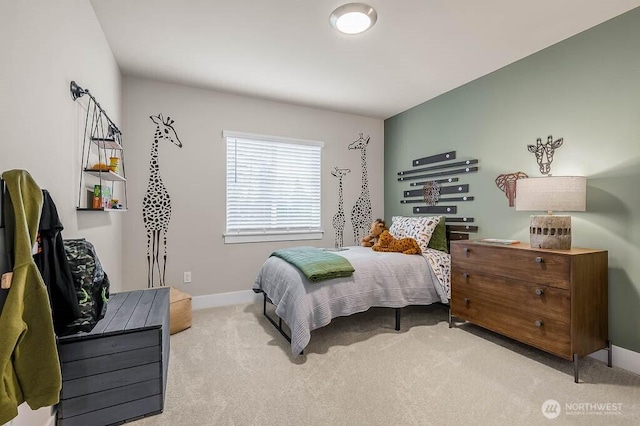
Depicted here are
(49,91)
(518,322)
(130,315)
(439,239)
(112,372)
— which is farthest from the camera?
(439,239)

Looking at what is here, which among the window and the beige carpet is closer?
the beige carpet

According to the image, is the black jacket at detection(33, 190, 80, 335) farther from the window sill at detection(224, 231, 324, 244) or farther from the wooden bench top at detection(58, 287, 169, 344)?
the window sill at detection(224, 231, 324, 244)

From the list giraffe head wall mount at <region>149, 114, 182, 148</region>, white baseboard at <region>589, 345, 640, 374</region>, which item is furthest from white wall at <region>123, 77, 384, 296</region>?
white baseboard at <region>589, 345, 640, 374</region>

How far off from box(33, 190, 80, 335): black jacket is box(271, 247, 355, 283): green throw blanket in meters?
1.50

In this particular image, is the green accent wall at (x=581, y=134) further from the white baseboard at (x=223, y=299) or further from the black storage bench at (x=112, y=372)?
the black storage bench at (x=112, y=372)

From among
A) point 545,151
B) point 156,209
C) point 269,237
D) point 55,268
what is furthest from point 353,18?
point 156,209

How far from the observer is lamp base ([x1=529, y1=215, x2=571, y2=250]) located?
229 centimetres

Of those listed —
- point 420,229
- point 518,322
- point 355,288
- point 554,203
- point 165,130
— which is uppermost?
point 165,130

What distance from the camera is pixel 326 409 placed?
1766 mm

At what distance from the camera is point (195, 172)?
3561mm

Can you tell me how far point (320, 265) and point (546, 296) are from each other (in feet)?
5.51

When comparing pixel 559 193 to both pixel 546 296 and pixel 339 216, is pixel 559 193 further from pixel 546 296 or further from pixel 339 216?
pixel 339 216

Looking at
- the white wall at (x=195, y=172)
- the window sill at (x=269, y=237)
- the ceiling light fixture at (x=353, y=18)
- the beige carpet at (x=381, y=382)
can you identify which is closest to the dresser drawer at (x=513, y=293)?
the beige carpet at (x=381, y=382)

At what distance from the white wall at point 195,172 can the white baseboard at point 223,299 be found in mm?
58
